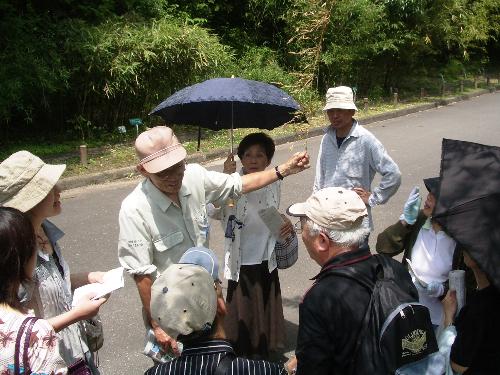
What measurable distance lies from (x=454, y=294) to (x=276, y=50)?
48.1ft

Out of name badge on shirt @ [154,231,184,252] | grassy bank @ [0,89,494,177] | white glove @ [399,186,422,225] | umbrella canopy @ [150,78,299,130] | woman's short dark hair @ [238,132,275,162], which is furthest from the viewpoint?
grassy bank @ [0,89,494,177]

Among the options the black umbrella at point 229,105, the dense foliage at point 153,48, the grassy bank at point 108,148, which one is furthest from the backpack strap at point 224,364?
the grassy bank at point 108,148

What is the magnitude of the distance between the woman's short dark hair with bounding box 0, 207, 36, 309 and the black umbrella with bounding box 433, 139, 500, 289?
155cm

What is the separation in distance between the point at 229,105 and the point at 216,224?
9.88 ft

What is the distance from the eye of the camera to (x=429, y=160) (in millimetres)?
9648

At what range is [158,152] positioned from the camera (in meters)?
2.63

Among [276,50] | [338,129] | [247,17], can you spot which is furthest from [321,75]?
[338,129]

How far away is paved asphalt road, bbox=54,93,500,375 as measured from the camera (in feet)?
13.9

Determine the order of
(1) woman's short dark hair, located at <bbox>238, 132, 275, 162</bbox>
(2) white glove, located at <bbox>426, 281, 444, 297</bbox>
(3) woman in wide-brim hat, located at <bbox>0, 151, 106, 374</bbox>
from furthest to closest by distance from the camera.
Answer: (1) woman's short dark hair, located at <bbox>238, 132, 275, 162</bbox>, (2) white glove, located at <bbox>426, 281, 444, 297</bbox>, (3) woman in wide-brim hat, located at <bbox>0, 151, 106, 374</bbox>

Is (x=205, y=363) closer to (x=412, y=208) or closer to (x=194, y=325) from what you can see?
(x=194, y=325)

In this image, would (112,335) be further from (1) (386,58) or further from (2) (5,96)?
(1) (386,58)

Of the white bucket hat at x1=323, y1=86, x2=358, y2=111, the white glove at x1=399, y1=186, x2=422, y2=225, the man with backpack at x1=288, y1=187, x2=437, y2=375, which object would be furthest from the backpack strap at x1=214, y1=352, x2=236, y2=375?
the white bucket hat at x1=323, y1=86, x2=358, y2=111

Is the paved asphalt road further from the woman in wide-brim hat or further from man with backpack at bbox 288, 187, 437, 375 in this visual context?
man with backpack at bbox 288, 187, 437, 375

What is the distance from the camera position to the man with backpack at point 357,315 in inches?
74.5
